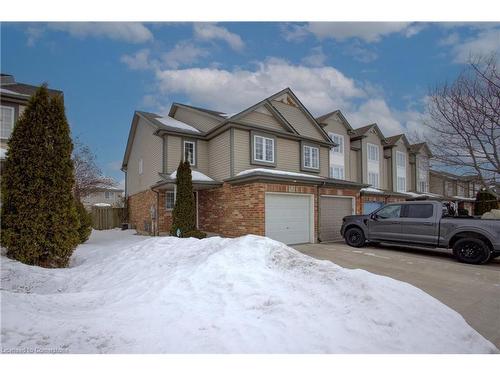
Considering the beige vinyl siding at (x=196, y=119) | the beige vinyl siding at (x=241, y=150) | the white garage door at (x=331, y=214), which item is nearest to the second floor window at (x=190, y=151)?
the beige vinyl siding at (x=196, y=119)

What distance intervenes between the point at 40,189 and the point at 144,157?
10124 mm

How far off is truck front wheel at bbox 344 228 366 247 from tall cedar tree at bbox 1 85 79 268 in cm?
927

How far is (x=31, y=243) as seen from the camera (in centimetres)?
596

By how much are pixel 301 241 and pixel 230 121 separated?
610 cm

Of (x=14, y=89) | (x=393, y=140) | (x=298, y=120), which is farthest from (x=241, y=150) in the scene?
(x=393, y=140)

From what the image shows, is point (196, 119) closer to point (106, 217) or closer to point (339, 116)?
point (106, 217)

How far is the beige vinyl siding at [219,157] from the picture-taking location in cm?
1251

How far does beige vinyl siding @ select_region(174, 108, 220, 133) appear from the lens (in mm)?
14242

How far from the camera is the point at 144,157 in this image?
52.4 ft

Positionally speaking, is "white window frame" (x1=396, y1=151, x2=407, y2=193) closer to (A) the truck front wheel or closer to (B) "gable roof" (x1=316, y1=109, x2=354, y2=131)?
(B) "gable roof" (x1=316, y1=109, x2=354, y2=131)

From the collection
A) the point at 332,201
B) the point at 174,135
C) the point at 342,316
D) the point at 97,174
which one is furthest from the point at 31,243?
the point at 97,174

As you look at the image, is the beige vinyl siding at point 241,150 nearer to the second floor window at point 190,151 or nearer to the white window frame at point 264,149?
the white window frame at point 264,149

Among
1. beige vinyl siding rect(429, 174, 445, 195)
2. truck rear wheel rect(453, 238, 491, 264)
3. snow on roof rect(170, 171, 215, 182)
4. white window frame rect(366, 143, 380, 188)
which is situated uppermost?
white window frame rect(366, 143, 380, 188)

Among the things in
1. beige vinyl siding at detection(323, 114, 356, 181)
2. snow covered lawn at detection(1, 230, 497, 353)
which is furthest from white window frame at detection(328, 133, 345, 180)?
snow covered lawn at detection(1, 230, 497, 353)
